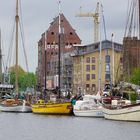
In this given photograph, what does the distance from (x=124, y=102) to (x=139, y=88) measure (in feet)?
12.3

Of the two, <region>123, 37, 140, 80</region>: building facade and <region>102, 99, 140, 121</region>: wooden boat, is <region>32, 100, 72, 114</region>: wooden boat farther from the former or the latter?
<region>123, 37, 140, 80</region>: building facade

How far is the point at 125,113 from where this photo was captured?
3637 inches

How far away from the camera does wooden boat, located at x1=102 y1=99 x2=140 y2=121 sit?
9006 centimetres

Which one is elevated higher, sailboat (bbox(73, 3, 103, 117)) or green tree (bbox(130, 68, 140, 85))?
green tree (bbox(130, 68, 140, 85))

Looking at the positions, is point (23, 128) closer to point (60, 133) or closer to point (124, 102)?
point (60, 133)

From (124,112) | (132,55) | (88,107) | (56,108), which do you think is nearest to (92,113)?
(88,107)

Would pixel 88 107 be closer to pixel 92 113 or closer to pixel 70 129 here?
pixel 92 113

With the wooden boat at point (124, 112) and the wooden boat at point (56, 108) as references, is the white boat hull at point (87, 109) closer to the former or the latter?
the wooden boat at point (56, 108)

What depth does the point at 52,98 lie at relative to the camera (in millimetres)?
126312

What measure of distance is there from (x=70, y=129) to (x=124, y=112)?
1082 cm

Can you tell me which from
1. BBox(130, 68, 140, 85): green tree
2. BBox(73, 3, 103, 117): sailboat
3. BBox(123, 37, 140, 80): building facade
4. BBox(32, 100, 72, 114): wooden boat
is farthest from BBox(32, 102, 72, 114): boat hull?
BBox(123, 37, 140, 80): building facade

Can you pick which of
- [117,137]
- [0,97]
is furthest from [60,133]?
[0,97]

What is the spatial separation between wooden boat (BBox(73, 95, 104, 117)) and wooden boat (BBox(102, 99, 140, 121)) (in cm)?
763

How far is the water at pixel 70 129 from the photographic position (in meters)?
72.8
